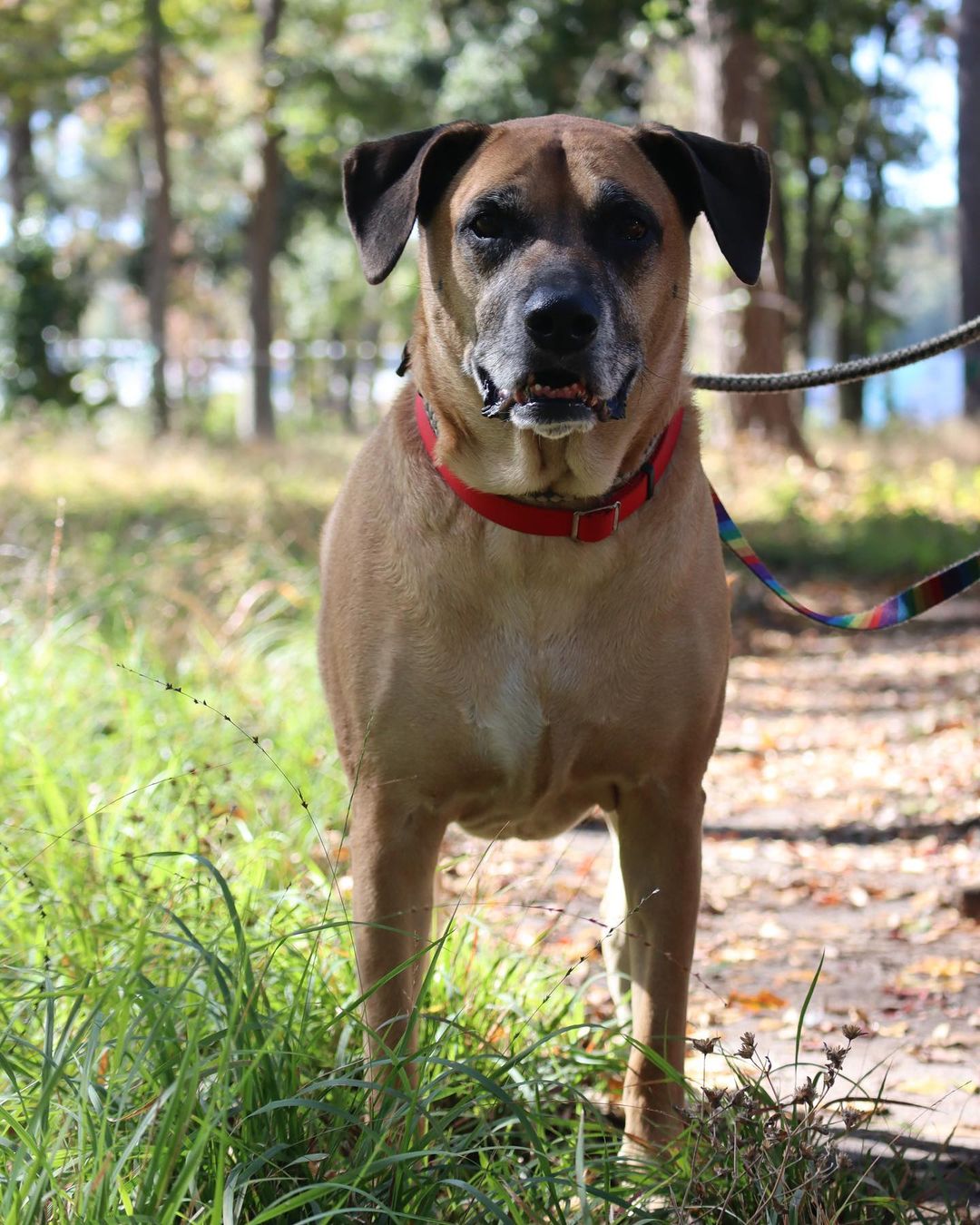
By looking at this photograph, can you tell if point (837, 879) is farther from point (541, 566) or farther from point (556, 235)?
point (556, 235)

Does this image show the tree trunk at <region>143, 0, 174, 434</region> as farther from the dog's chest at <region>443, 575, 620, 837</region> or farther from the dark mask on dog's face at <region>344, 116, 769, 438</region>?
the dog's chest at <region>443, 575, 620, 837</region>

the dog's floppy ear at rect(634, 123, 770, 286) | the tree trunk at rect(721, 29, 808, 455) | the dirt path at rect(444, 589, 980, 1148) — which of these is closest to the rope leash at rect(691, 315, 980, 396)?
the dog's floppy ear at rect(634, 123, 770, 286)

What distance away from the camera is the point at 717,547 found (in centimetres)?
313

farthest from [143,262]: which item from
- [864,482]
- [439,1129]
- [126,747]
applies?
[439,1129]

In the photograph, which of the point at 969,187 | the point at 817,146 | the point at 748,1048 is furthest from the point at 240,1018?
the point at 817,146

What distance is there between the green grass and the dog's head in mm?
872

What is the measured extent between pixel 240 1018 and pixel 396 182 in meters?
1.77

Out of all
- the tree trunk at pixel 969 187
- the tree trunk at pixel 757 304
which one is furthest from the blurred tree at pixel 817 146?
the tree trunk at pixel 969 187

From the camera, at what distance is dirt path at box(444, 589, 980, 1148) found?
12.1ft

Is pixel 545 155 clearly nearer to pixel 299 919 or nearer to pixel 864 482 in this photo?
pixel 299 919

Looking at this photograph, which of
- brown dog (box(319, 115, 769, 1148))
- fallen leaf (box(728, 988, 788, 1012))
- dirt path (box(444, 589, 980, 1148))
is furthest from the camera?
fallen leaf (box(728, 988, 788, 1012))

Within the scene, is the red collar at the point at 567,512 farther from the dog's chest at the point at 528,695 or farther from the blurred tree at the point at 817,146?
the blurred tree at the point at 817,146

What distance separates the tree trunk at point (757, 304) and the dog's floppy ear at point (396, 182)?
33.7 ft

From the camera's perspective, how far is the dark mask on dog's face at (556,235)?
107 inches
